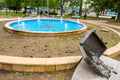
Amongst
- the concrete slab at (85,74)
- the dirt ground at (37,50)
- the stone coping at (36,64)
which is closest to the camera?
the concrete slab at (85,74)

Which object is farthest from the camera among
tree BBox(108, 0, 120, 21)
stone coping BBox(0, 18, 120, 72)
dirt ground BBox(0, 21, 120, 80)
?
tree BBox(108, 0, 120, 21)

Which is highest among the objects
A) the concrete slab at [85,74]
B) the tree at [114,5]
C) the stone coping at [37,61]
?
the tree at [114,5]

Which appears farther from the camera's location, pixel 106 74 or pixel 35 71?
pixel 35 71

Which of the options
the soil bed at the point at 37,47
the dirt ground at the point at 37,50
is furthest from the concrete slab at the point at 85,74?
the soil bed at the point at 37,47

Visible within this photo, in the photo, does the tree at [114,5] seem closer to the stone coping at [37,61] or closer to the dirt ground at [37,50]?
the dirt ground at [37,50]

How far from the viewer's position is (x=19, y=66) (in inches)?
190

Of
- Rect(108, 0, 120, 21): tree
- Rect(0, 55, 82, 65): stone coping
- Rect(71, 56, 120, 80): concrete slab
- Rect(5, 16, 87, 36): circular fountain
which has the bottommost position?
Rect(71, 56, 120, 80): concrete slab

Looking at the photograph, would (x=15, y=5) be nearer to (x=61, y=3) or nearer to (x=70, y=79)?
(x=61, y=3)

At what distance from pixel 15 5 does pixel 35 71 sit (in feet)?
97.5

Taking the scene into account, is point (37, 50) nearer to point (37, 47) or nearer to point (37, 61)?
point (37, 47)

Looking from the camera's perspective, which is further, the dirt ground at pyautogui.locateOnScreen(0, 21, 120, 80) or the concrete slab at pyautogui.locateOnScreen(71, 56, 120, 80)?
the dirt ground at pyautogui.locateOnScreen(0, 21, 120, 80)

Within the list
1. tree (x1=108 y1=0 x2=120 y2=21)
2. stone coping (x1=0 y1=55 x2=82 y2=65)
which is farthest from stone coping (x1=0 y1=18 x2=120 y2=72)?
tree (x1=108 y1=0 x2=120 y2=21)

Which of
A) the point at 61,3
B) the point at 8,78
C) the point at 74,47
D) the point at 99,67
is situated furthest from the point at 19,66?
the point at 61,3

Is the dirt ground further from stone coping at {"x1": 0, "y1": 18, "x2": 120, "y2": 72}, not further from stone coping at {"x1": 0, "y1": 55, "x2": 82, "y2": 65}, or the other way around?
stone coping at {"x1": 0, "y1": 55, "x2": 82, "y2": 65}
